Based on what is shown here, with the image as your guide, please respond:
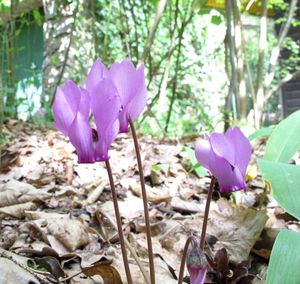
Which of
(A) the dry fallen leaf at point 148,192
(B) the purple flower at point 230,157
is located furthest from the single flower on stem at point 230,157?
(A) the dry fallen leaf at point 148,192

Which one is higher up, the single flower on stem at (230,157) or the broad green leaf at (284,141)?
the single flower on stem at (230,157)

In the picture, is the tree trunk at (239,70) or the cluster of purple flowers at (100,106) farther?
the tree trunk at (239,70)

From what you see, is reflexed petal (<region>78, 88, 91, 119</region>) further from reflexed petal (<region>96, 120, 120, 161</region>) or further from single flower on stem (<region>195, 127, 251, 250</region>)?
single flower on stem (<region>195, 127, 251, 250</region>)

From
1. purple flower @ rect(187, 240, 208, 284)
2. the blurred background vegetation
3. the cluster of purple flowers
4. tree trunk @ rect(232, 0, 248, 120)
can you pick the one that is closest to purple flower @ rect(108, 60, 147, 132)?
the cluster of purple flowers

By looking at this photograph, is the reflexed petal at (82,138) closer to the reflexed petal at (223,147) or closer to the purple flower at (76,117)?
the purple flower at (76,117)

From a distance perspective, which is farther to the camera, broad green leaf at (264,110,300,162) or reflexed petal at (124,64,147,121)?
broad green leaf at (264,110,300,162)

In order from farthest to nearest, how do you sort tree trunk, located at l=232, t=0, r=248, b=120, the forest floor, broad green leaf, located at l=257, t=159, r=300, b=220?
tree trunk, located at l=232, t=0, r=248, b=120, the forest floor, broad green leaf, located at l=257, t=159, r=300, b=220

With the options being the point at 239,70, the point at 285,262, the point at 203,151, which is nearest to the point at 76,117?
the point at 203,151
